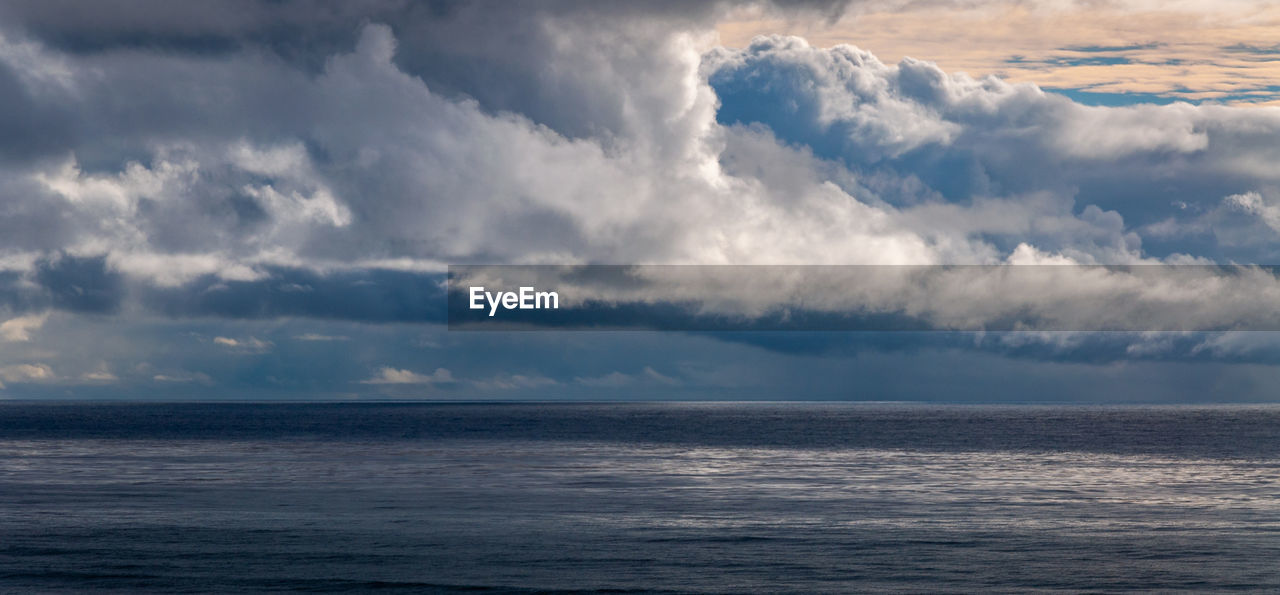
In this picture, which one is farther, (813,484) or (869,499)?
(813,484)

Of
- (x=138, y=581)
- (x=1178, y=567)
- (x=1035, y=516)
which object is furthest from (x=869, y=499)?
(x=138, y=581)

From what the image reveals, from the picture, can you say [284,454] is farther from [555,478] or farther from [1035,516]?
[1035,516]

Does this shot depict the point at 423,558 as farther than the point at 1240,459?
No

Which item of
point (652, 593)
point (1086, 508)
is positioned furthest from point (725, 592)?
point (1086, 508)

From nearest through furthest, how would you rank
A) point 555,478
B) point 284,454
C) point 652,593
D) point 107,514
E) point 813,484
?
point 652,593 < point 107,514 < point 813,484 < point 555,478 < point 284,454

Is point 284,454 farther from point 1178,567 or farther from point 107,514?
point 1178,567

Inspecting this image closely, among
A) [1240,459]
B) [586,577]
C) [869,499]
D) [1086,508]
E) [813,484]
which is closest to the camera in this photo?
[586,577]

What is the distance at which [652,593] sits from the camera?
126 feet

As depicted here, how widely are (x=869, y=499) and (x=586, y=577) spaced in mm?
30279

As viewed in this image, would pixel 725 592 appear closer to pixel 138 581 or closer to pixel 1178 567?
pixel 1178 567

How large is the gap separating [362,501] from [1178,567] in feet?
146

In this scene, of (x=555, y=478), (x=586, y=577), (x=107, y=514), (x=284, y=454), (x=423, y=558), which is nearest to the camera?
(x=586, y=577)

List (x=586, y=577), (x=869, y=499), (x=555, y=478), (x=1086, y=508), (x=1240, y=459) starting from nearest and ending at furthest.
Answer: (x=586, y=577)
(x=1086, y=508)
(x=869, y=499)
(x=555, y=478)
(x=1240, y=459)

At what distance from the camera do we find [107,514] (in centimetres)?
5753
